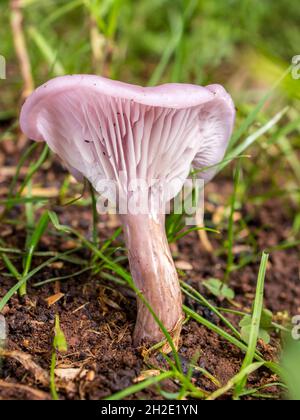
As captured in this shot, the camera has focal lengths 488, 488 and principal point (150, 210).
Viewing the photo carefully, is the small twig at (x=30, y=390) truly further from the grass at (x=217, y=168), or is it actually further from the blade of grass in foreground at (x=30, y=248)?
the blade of grass in foreground at (x=30, y=248)

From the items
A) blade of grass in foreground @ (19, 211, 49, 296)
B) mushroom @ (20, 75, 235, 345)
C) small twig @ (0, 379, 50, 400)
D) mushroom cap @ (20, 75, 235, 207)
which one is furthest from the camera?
blade of grass in foreground @ (19, 211, 49, 296)

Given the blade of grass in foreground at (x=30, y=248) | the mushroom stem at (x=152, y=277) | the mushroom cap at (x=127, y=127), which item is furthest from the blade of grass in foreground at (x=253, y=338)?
the blade of grass in foreground at (x=30, y=248)

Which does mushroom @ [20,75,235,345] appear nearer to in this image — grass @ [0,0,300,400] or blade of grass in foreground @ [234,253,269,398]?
grass @ [0,0,300,400]

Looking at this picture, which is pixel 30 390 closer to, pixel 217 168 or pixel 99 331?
pixel 99 331

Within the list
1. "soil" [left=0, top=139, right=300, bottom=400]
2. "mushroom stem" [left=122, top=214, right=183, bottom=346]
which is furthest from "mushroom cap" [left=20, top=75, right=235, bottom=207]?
"soil" [left=0, top=139, right=300, bottom=400]
